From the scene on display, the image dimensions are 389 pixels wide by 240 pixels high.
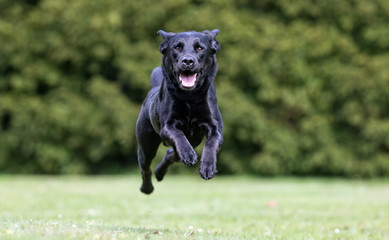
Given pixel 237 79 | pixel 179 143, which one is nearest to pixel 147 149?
pixel 179 143

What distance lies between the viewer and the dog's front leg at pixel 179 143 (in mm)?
4586

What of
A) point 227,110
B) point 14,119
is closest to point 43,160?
point 14,119

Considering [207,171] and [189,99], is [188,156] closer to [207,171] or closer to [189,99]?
[207,171]

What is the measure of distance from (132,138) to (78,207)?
7357mm

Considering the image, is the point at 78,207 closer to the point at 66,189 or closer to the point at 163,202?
the point at 163,202

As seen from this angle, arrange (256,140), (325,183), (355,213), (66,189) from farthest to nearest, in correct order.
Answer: (256,140) → (325,183) → (66,189) → (355,213)

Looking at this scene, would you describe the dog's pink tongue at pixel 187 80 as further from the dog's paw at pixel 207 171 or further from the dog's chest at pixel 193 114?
the dog's paw at pixel 207 171

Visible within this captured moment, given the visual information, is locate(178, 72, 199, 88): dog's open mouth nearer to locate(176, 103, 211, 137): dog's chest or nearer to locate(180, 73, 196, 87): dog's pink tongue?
locate(180, 73, 196, 87): dog's pink tongue

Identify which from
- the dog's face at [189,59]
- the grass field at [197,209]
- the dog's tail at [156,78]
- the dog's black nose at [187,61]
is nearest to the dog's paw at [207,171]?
the grass field at [197,209]

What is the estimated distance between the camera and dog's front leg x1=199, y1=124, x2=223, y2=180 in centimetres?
457

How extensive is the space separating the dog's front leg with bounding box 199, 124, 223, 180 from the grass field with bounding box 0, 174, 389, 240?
507mm

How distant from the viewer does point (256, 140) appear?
15898 millimetres

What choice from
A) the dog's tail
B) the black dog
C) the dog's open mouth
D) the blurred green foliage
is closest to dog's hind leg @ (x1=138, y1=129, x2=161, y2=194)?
the black dog

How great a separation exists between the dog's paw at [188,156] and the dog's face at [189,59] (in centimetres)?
54
